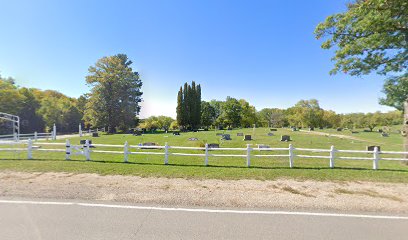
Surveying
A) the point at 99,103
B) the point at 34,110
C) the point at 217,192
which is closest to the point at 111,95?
the point at 99,103

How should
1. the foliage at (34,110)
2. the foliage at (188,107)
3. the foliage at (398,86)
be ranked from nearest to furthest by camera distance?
1. the foliage at (398,86)
2. the foliage at (34,110)
3. the foliage at (188,107)

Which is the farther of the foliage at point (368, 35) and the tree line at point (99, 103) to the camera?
the tree line at point (99, 103)

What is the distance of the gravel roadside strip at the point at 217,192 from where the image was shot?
5.41 meters

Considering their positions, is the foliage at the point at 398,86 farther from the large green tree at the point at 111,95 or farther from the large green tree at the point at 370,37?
the large green tree at the point at 111,95

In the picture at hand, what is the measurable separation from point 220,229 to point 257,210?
1368mm

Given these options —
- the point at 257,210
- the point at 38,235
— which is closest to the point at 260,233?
the point at 257,210

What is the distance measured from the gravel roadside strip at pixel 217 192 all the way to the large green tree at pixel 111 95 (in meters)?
38.3

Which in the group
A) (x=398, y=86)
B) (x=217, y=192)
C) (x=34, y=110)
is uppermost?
(x=34, y=110)

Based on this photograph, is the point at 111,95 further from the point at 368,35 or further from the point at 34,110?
the point at 368,35

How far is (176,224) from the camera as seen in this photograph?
13.9ft

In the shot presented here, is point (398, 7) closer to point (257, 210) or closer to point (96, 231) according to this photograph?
point (257, 210)

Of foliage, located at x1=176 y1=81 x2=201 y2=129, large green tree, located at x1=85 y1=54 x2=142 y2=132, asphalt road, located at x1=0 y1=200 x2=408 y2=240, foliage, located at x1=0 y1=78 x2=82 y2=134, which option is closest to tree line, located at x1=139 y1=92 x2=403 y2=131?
foliage, located at x1=176 y1=81 x2=201 y2=129

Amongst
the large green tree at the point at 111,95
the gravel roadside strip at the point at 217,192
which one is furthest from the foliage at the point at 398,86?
the large green tree at the point at 111,95

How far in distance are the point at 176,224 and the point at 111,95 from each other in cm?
4483
